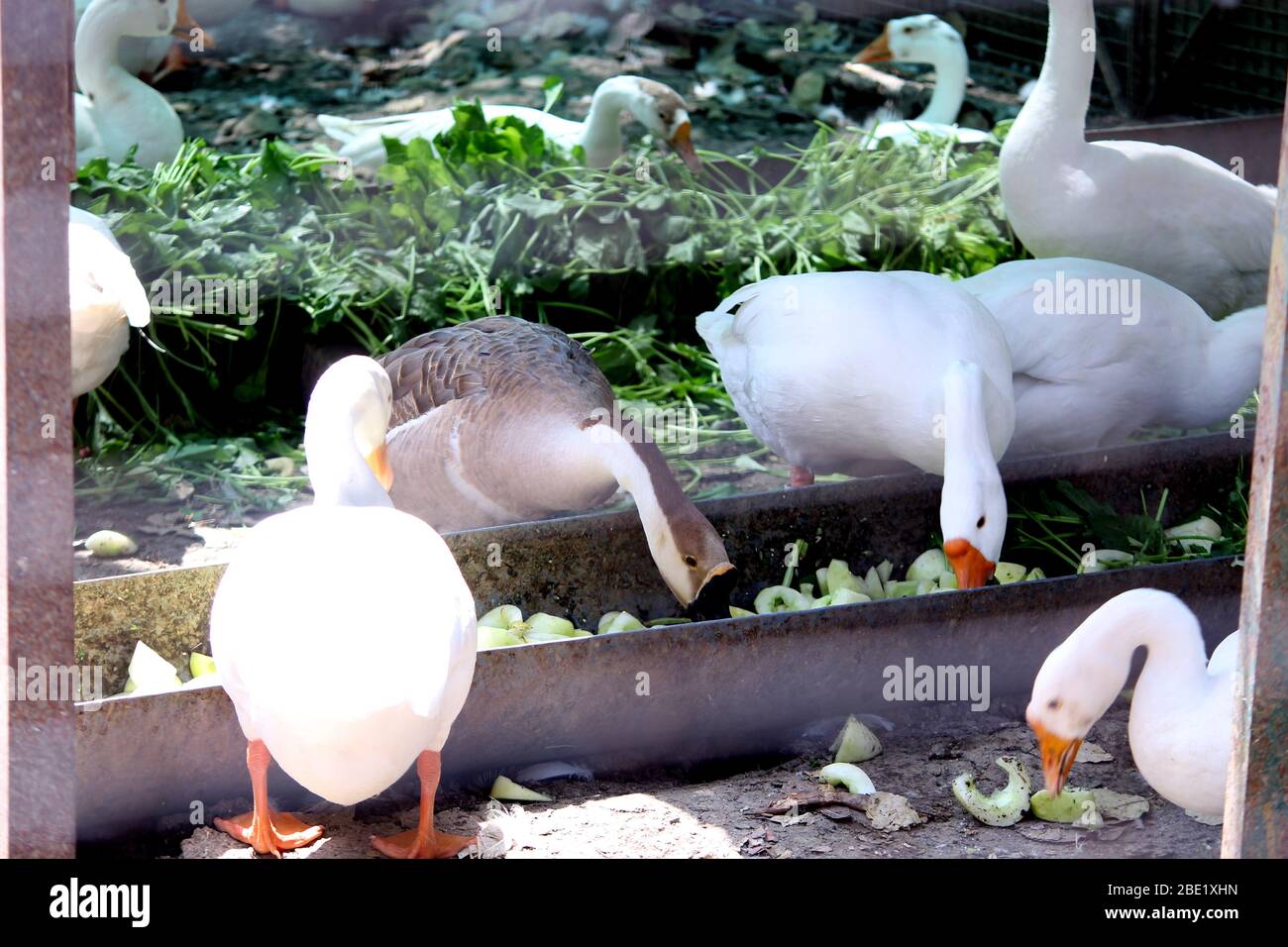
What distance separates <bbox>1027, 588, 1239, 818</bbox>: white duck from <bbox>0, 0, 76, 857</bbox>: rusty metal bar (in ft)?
4.62

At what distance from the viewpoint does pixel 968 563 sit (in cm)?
293

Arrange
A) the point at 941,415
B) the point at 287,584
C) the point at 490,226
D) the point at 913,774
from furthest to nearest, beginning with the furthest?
the point at 490,226, the point at 941,415, the point at 913,774, the point at 287,584

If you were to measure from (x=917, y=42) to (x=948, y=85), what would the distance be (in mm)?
222

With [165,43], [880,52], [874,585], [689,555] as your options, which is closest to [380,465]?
[689,555]

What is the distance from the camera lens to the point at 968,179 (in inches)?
196

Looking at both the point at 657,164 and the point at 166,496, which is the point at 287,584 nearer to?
the point at 166,496

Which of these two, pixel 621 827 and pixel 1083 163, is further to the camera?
pixel 1083 163

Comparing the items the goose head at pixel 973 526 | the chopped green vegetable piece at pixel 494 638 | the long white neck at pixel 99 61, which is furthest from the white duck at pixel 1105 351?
the long white neck at pixel 99 61

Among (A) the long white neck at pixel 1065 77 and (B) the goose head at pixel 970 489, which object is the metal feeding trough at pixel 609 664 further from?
(A) the long white neck at pixel 1065 77

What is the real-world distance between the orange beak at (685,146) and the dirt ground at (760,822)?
2738 millimetres

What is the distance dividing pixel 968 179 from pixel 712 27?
2790mm

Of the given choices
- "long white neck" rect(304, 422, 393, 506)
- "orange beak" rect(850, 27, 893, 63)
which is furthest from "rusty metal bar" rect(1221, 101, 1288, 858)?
"orange beak" rect(850, 27, 893, 63)

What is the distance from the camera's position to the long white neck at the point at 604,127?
16.5 ft

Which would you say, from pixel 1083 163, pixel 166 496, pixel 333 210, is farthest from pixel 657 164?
pixel 166 496
